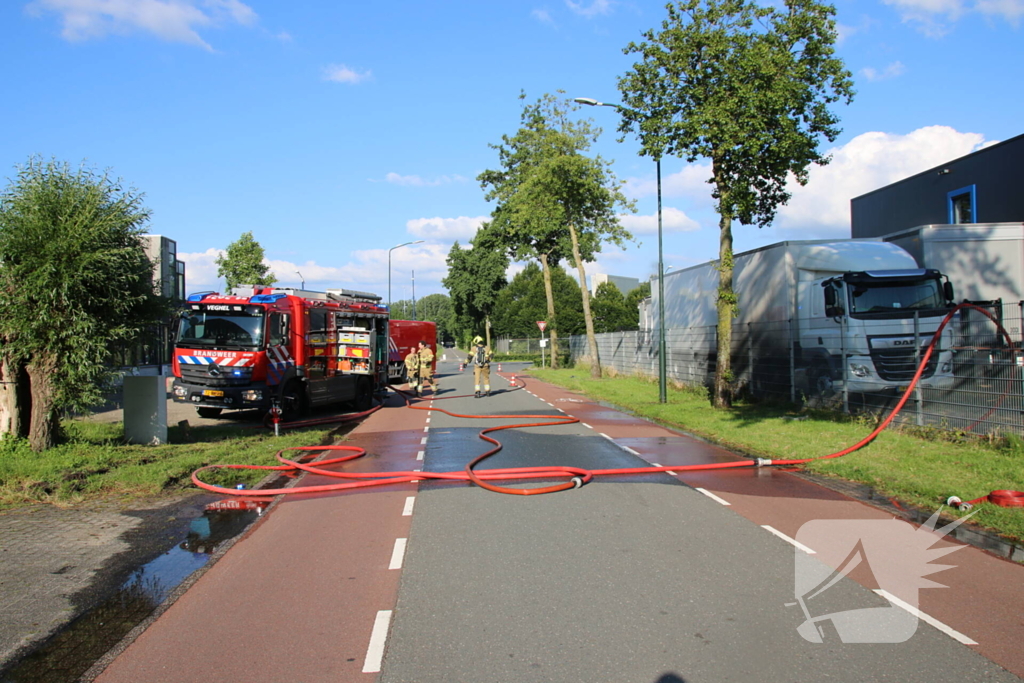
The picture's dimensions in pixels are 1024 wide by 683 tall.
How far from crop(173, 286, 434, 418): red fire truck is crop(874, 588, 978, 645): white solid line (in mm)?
14298

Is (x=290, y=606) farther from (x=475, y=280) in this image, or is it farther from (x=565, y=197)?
(x=475, y=280)

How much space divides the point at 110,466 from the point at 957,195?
3263 centimetres

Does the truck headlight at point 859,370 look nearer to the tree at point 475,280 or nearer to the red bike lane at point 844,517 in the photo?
the red bike lane at point 844,517

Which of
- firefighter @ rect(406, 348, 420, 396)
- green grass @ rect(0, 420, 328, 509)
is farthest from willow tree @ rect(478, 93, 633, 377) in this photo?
green grass @ rect(0, 420, 328, 509)

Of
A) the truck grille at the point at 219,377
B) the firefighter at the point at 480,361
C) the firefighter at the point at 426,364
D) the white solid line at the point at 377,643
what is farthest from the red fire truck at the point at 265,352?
the white solid line at the point at 377,643

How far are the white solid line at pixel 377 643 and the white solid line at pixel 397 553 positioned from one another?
1158mm

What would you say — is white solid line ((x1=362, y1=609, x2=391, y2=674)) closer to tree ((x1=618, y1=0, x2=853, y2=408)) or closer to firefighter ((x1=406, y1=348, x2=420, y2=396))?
tree ((x1=618, y1=0, x2=853, y2=408))

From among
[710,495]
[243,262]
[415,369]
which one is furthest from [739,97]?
[243,262]

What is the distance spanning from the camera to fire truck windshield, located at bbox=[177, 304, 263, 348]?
17.5 m

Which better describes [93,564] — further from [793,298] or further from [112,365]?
[793,298]

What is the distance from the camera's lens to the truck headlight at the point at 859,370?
15624 mm

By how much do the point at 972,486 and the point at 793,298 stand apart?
9.94 metres

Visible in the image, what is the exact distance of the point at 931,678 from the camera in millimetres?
4238

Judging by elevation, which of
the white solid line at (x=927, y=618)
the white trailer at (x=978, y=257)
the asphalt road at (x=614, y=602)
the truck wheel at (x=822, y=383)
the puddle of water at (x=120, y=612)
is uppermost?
the white trailer at (x=978, y=257)
